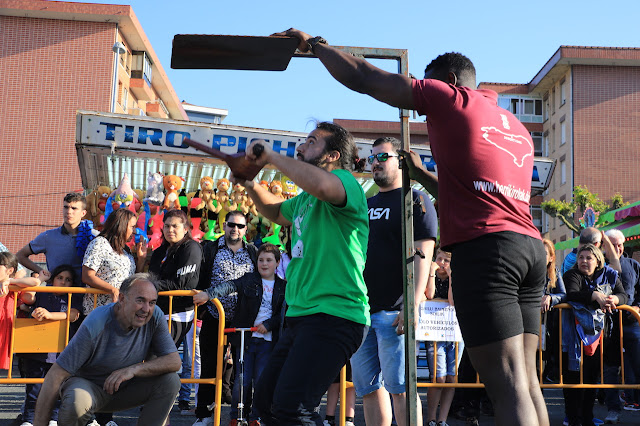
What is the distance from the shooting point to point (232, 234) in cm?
716

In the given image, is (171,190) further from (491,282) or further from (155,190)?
(491,282)

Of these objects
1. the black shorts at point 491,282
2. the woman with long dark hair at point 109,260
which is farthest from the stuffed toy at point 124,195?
the black shorts at point 491,282

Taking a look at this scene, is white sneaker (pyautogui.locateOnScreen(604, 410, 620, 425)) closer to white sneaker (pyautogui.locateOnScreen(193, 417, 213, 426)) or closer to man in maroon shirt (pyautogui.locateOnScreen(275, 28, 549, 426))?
white sneaker (pyautogui.locateOnScreen(193, 417, 213, 426))

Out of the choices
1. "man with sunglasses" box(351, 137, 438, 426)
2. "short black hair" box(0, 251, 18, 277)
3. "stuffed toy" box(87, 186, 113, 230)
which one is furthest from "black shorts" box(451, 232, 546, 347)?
"stuffed toy" box(87, 186, 113, 230)

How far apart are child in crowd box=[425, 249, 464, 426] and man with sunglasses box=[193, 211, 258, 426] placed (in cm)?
184

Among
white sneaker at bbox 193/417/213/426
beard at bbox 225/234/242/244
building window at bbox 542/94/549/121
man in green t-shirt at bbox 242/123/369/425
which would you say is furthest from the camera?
building window at bbox 542/94/549/121

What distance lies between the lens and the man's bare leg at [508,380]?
2611mm

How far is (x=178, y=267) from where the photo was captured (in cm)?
668

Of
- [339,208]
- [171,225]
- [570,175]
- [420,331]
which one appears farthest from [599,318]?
[570,175]

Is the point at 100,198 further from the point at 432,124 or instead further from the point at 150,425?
the point at 432,124

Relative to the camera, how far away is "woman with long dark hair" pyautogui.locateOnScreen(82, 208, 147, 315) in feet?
20.5

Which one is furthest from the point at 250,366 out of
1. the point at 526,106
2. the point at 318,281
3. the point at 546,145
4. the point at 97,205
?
the point at 526,106

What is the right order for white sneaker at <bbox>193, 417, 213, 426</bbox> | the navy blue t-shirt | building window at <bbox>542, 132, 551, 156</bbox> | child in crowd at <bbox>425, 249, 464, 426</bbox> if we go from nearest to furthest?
1. the navy blue t-shirt
2. white sneaker at <bbox>193, 417, 213, 426</bbox>
3. child in crowd at <bbox>425, 249, 464, 426</bbox>
4. building window at <bbox>542, 132, 551, 156</bbox>

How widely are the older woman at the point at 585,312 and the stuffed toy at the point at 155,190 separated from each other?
257 inches
